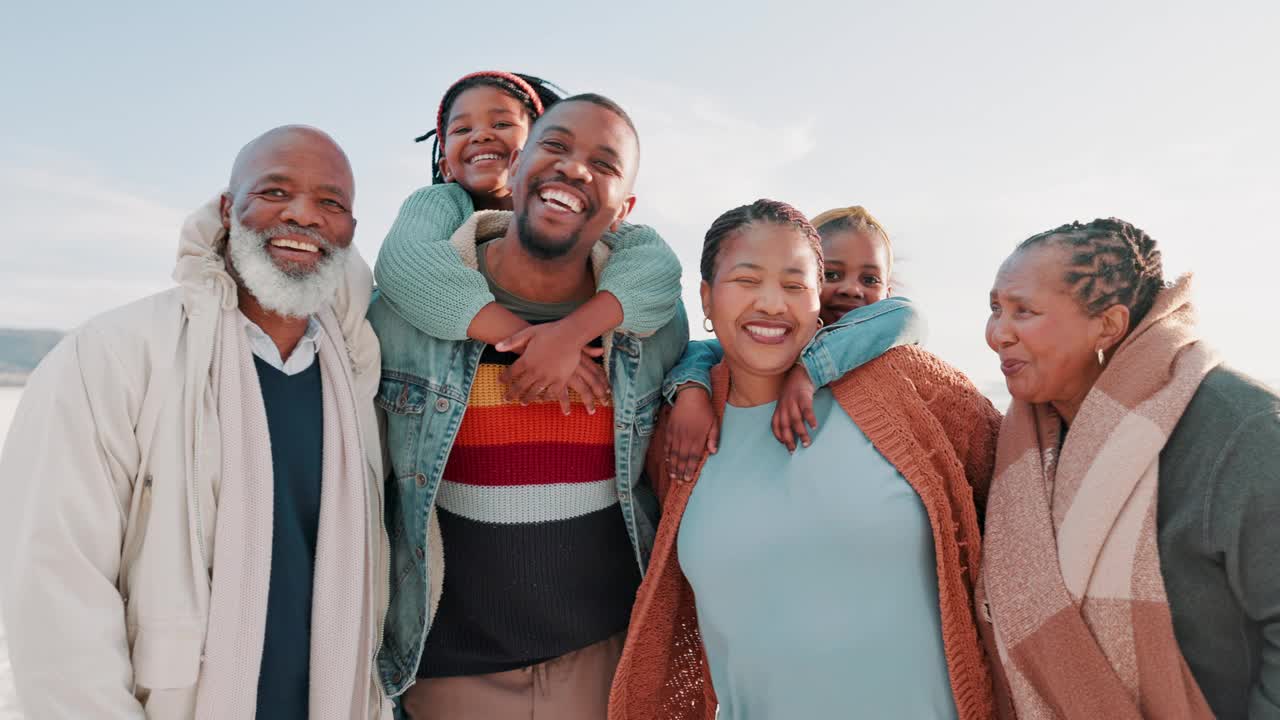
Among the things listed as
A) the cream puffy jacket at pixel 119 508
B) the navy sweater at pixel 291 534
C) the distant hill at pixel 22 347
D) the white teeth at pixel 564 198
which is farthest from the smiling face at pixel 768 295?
the distant hill at pixel 22 347

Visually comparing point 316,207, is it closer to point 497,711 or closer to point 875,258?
point 497,711

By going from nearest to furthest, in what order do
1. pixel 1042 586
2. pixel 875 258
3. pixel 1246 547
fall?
pixel 1246 547 < pixel 1042 586 < pixel 875 258

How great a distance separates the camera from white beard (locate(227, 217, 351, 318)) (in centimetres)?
232

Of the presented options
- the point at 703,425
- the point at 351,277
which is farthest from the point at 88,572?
the point at 703,425

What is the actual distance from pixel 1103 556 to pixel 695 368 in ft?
4.19

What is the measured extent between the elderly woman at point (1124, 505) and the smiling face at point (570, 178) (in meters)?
1.30

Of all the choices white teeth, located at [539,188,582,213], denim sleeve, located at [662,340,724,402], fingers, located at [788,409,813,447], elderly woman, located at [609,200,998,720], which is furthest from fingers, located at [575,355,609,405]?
fingers, located at [788,409,813,447]

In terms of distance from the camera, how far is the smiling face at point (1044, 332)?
2131 mm

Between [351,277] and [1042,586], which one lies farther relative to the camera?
[351,277]

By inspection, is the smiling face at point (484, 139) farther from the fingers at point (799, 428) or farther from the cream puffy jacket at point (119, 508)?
the fingers at point (799, 428)

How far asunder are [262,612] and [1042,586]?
2045 mm

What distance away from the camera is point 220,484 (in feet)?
7.18

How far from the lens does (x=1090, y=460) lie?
206cm

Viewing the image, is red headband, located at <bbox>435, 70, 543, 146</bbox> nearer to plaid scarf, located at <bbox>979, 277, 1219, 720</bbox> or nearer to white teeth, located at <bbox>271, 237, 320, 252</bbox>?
white teeth, located at <bbox>271, 237, 320, 252</bbox>
